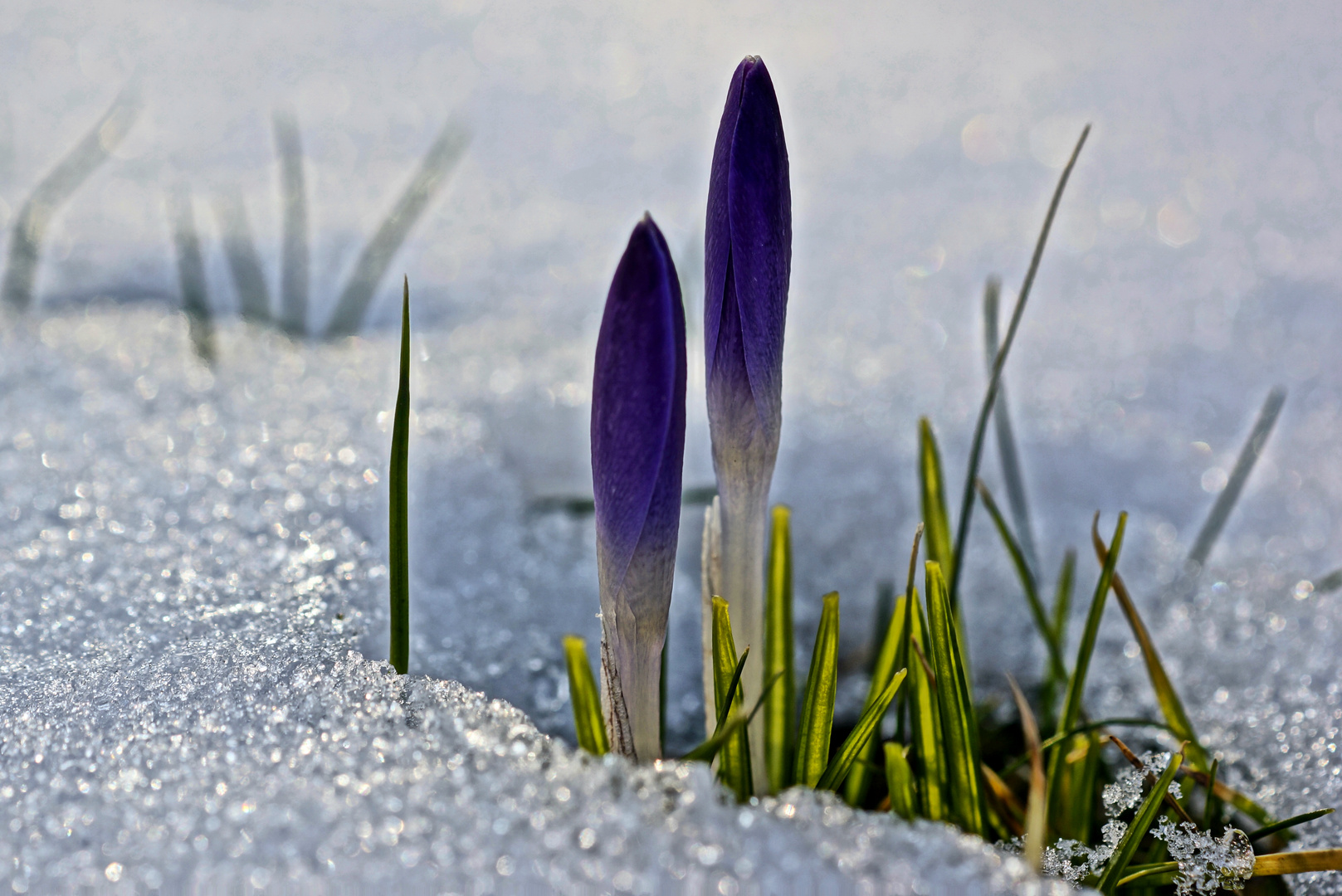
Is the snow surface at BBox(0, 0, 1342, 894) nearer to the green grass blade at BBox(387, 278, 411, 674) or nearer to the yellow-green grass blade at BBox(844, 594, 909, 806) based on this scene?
the green grass blade at BBox(387, 278, 411, 674)

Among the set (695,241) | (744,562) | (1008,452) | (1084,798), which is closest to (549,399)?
(695,241)

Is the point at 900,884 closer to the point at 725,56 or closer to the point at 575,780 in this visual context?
the point at 575,780

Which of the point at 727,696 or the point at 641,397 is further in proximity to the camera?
the point at 727,696

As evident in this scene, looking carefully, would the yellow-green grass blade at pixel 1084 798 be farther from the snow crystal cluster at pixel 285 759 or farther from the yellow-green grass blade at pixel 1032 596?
the snow crystal cluster at pixel 285 759

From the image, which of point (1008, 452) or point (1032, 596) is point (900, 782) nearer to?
point (1032, 596)

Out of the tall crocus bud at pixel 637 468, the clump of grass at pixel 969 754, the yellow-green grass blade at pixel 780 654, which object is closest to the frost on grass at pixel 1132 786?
the clump of grass at pixel 969 754

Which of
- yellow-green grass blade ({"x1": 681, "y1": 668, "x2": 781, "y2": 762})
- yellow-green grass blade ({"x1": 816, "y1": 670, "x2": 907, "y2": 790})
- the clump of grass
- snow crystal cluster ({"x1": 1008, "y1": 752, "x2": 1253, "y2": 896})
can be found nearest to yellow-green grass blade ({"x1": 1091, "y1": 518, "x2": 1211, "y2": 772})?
the clump of grass
